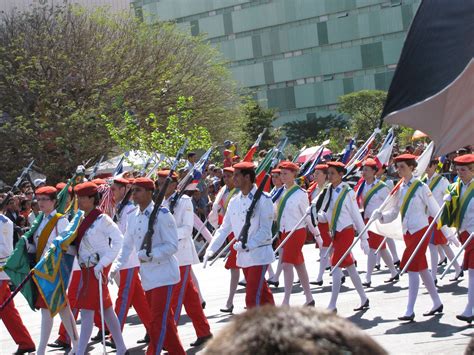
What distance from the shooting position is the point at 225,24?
6750 centimetres

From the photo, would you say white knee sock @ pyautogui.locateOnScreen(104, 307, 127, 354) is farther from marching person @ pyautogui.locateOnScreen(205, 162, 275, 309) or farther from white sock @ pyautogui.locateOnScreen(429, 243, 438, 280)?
white sock @ pyautogui.locateOnScreen(429, 243, 438, 280)

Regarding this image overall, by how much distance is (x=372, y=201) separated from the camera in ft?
46.3

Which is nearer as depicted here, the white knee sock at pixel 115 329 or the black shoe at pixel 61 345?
the white knee sock at pixel 115 329

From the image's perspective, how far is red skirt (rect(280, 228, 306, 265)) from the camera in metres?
11.5

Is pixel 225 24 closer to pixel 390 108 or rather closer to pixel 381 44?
pixel 381 44

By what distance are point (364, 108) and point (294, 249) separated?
44.2 m

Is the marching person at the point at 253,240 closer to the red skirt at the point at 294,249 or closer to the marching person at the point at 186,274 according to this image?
the marching person at the point at 186,274

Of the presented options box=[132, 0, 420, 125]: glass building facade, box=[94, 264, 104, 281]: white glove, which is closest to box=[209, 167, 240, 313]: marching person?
box=[94, 264, 104, 281]: white glove

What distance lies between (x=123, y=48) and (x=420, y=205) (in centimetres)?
2496

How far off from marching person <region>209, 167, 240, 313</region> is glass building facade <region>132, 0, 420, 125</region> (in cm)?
4615

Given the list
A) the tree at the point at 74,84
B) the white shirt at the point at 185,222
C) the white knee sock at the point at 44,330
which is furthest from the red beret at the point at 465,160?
the tree at the point at 74,84

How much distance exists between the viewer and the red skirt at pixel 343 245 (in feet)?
36.7

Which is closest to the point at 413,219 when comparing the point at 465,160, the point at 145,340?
the point at 465,160

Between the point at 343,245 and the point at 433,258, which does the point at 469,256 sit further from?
the point at 433,258
